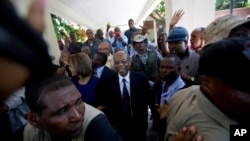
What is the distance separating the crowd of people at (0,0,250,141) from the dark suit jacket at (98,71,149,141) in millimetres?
12

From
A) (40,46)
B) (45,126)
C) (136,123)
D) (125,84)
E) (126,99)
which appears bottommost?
(136,123)

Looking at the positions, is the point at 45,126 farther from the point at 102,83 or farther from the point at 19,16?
the point at 102,83

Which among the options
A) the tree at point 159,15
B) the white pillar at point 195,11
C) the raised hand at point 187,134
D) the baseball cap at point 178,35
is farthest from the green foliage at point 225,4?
the raised hand at point 187,134

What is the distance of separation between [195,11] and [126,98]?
3424 millimetres

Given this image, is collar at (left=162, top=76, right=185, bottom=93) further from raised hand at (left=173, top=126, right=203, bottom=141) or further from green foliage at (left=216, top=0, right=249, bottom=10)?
green foliage at (left=216, top=0, right=249, bottom=10)

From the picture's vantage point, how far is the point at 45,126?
1244 mm

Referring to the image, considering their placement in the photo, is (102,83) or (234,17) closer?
(234,17)

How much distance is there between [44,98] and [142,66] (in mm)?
2521

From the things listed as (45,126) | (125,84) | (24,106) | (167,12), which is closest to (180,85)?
(125,84)

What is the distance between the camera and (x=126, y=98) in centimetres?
262

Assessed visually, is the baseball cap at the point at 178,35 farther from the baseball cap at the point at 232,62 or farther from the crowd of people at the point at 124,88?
the baseball cap at the point at 232,62

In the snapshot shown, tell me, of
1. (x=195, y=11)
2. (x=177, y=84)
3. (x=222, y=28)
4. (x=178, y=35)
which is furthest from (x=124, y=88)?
(x=195, y=11)

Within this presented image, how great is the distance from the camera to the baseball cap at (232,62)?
0.81 m

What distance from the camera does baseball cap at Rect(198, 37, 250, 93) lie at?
0.81 m
